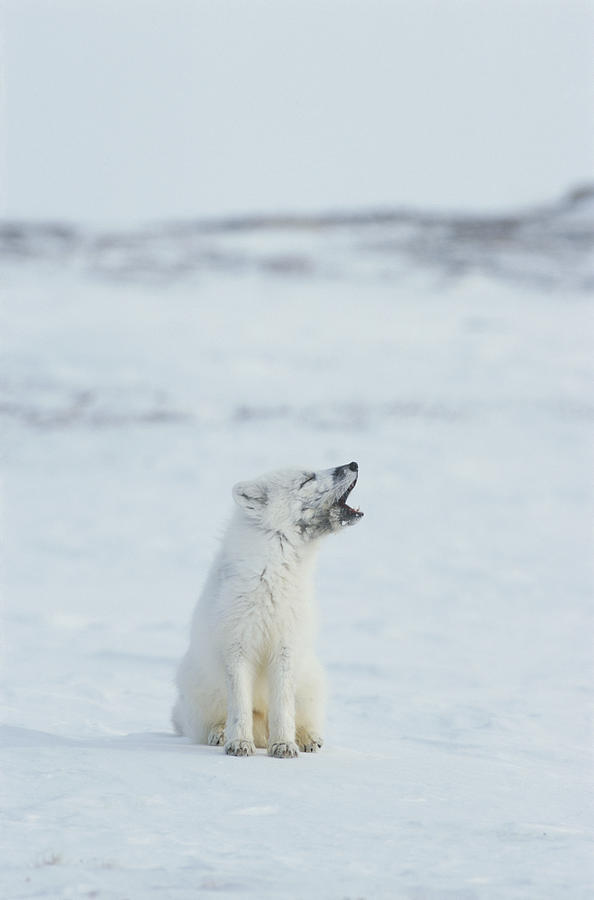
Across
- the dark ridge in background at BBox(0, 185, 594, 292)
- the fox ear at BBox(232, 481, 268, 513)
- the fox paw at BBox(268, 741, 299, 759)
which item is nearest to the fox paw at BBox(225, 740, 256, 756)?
the fox paw at BBox(268, 741, 299, 759)

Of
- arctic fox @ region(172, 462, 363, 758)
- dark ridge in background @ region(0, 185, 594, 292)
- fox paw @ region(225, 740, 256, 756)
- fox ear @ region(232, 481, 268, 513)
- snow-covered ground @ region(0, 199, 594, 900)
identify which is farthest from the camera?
dark ridge in background @ region(0, 185, 594, 292)

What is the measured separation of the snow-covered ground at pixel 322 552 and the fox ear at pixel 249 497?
136 centimetres

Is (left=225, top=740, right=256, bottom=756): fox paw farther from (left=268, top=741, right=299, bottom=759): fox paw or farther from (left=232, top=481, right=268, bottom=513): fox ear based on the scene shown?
(left=232, top=481, right=268, bottom=513): fox ear

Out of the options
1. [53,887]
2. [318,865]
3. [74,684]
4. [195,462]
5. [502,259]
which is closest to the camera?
[53,887]

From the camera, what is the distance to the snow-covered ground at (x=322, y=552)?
4.30 metres

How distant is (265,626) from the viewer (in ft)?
19.6

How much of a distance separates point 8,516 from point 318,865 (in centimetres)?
1340

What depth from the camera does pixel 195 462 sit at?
63.6ft

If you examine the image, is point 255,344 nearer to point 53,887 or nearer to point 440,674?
point 440,674

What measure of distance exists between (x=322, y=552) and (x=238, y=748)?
9.65 metres

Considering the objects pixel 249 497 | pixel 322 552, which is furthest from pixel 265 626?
pixel 322 552

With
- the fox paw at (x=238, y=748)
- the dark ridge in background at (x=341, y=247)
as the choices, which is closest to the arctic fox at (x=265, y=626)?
the fox paw at (x=238, y=748)

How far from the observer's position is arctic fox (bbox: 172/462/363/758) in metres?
5.92

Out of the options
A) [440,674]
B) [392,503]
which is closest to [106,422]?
[392,503]
